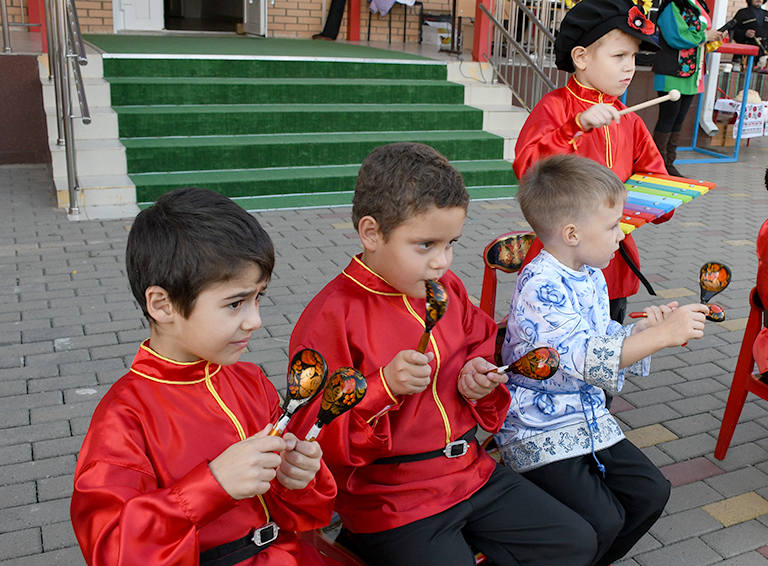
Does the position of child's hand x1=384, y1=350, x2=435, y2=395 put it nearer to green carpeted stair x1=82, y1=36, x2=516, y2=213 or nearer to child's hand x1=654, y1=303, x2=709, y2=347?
child's hand x1=654, y1=303, x2=709, y2=347

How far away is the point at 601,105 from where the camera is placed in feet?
8.90

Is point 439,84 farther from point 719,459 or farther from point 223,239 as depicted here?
point 223,239

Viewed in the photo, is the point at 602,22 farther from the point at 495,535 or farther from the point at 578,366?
the point at 495,535

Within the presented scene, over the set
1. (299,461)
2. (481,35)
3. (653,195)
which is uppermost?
(481,35)

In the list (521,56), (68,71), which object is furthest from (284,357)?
(521,56)

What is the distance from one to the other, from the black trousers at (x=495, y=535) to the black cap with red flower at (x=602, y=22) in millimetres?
1738

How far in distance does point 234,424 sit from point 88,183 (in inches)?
196

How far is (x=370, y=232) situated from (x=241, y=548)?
2.66 feet

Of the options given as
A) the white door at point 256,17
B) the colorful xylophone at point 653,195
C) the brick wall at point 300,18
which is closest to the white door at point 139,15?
the brick wall at point 300,18

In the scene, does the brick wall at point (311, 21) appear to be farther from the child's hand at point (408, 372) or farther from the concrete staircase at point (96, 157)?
the child's hand at point (408, 372)

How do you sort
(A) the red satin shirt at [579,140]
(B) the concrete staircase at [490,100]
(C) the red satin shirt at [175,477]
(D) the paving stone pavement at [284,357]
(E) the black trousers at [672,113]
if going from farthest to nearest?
(B) the concrete staircase at [490,100] → (E) the black trousers at [672,113] → (A) the red satin shirt at [579,140] → (D) the paving stone pavement at [284,357] → (C) the red satin shirt at [175,477]

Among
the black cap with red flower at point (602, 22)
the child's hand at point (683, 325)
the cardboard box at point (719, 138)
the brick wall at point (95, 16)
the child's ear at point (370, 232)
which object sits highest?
the black cap with red flower at point (602, 22)

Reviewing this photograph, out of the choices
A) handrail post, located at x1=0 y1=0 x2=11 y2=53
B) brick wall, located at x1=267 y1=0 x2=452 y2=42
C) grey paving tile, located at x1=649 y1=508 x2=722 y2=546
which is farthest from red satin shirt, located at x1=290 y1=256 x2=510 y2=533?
brick wall, located at x1=267 y1=0 x2=452 y2=42

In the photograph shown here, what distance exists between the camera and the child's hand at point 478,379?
1.91 meters
